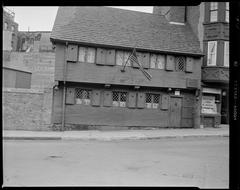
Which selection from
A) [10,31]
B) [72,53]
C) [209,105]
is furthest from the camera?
[10,31]

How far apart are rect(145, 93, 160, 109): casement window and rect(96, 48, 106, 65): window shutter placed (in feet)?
13.1

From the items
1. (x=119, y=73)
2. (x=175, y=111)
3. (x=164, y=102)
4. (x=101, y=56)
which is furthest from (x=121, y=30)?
(x=175, y=111)

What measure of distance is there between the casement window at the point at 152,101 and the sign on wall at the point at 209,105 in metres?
3.60

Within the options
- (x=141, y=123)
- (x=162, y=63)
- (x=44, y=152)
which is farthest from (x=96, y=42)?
(x=44, y=152)

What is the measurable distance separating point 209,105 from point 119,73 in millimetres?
7309

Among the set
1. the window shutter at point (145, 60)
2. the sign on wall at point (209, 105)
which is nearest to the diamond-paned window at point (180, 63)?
the window shutter at point (145, 60)

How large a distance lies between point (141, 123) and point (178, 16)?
9.58 meters

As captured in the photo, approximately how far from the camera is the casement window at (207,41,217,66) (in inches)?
783

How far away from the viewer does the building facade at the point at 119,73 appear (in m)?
18.2

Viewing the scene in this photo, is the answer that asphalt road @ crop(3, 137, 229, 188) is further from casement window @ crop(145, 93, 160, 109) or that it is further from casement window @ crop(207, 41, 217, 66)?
casement window @ crop(207, 41, 217, 66)

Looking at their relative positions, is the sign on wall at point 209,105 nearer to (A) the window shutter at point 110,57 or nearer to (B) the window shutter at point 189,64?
(B) the window shutter at point 189,64

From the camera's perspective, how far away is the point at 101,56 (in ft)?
61.0

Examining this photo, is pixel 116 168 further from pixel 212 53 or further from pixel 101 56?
pixel 212 53

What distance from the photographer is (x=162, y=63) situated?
778 inches
